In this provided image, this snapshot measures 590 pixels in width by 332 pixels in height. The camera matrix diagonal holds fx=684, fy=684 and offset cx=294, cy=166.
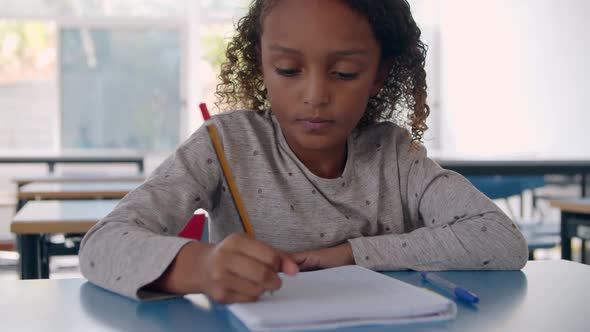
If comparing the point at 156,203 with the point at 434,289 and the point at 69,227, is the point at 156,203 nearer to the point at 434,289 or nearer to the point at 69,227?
the point at 434,289

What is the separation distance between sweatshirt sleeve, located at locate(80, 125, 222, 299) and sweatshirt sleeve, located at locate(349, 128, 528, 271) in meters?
0.26

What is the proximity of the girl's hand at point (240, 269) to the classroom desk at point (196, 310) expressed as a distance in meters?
0.03

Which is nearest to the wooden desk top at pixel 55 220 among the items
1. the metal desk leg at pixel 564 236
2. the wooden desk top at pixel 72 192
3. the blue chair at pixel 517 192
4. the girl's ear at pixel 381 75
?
the wooden desk top at pixel 72 192

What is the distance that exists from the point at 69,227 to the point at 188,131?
5.40 m

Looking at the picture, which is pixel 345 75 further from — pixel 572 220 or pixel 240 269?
pixel 572 220

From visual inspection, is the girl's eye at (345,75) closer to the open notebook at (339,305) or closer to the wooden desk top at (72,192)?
the open notebook at (339,305)

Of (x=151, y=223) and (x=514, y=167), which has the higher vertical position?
(x=151, y=223)

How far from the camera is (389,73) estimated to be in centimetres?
130

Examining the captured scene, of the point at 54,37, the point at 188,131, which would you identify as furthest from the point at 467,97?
the point at 54,37

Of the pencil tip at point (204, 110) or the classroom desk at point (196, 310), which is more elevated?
the pencil tip at point (204, 110)

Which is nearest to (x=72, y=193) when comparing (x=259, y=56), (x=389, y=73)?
(x=259, y=56)

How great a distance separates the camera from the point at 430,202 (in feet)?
3.86

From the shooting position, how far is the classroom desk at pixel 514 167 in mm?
3461

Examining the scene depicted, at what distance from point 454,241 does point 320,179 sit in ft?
0.83
